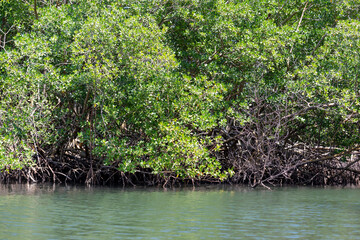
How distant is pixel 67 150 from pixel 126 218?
7.57 meters

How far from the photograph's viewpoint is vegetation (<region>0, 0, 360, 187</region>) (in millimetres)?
13719

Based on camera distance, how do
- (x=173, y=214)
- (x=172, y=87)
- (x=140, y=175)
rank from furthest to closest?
(x=140, y=175), (x=172, y=87), (x=173, y=214)

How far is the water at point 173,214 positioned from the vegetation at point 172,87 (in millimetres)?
1253

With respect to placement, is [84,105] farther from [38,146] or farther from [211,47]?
[211,47]

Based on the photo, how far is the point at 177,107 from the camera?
13.9 m

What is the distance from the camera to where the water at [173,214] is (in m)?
7.40

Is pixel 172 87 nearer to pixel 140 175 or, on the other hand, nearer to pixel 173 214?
pixel 140 175

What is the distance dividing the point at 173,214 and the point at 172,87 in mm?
5237

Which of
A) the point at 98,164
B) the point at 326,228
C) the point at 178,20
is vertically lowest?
the point at 326,228

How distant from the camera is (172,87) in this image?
14.0 m

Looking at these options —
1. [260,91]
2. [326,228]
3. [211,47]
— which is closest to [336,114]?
[260,91]

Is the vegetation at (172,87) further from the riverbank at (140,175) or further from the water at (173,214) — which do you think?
the water at (173,214)

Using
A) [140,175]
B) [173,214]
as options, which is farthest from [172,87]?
[173,214]

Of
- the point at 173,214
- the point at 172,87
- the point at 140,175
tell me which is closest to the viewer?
the point at 173,214
